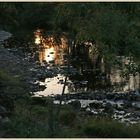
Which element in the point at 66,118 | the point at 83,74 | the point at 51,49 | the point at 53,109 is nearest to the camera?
the point at 66,118

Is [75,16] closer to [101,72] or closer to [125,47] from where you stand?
[125,47]


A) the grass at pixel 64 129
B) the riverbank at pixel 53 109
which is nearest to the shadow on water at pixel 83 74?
the riverbank at pixel 53 109

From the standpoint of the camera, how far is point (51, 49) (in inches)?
1617

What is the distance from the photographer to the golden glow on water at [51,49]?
3569 cm

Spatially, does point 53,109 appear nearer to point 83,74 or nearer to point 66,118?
point 66,118

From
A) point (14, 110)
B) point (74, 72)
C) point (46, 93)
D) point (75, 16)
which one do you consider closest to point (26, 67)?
point (74, 72)

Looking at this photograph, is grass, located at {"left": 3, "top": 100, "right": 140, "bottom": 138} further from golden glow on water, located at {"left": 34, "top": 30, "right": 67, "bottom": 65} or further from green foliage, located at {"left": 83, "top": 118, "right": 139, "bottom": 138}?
golden glow on water, located at {"left": 34, "top": 30, "right": 67, "bottom": 65}

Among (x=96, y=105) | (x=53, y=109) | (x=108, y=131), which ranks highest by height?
(x=96, y=105)

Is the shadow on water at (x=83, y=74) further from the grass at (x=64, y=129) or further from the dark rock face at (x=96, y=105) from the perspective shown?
the grass at (x=64, y=129)

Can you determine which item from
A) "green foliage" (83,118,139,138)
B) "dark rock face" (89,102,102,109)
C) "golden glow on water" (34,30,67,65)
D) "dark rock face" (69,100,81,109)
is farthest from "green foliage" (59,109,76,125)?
"golden glow on water" (34,30,67,65)

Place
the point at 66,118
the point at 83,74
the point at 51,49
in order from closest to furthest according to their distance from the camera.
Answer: the point at 66,118, the point at 83,74, the point at 51,49

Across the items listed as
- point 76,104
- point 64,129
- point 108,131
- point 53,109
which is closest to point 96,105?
point 76,104

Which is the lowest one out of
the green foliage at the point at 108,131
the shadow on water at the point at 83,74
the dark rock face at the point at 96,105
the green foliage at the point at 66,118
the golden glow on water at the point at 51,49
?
the green foliage at the point at 108,131

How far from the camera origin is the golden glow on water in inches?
1405
